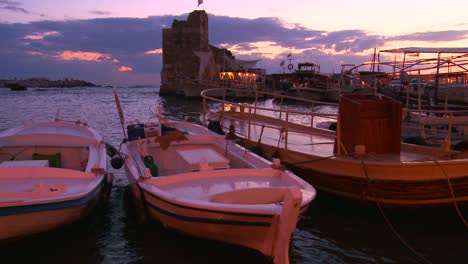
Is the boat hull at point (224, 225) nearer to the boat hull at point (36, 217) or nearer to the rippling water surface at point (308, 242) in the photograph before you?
the rippling water surface at point (308, 242)

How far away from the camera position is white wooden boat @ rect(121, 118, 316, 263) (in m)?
5.27

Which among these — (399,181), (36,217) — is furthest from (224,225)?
(399,181)

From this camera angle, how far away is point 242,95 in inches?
2345

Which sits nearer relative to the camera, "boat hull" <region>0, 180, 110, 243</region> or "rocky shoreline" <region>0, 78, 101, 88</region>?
"boat hull" <region>0, 180, 110, 243</region>

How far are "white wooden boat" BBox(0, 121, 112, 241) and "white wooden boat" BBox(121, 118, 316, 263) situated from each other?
2.65ft

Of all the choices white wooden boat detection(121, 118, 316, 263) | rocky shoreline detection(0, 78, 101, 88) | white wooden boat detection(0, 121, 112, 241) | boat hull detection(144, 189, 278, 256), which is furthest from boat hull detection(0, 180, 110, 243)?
rocky shoreline detection(0, 78, 101, 88)

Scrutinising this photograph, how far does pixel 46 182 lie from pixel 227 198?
3105 mm

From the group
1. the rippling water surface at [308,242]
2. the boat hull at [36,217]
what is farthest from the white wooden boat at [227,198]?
the boat hull at [36,217]

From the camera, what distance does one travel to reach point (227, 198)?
595 cm

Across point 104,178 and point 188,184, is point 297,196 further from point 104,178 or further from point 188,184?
point 104,178

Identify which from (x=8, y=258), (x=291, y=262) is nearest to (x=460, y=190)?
(x=291, y=262)

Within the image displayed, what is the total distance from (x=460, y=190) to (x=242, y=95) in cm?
5247

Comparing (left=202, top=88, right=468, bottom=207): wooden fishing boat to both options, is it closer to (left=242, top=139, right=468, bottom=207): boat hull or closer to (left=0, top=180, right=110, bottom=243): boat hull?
(left=242, top=139, right=468, bottom=207): boat hull

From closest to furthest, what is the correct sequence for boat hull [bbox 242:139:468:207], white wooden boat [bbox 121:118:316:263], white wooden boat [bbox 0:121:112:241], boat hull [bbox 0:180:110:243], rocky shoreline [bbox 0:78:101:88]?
1. white wooden boat [bbox 121:118:316:263]
2. boat hull [bbox 0:180:110:243]
3. white wooden boat [bbox 0:121:112:241]
4. boat hull [bbox 242:139:468:207]
5. rocky shoreline [bbox 0:78:101:88]
